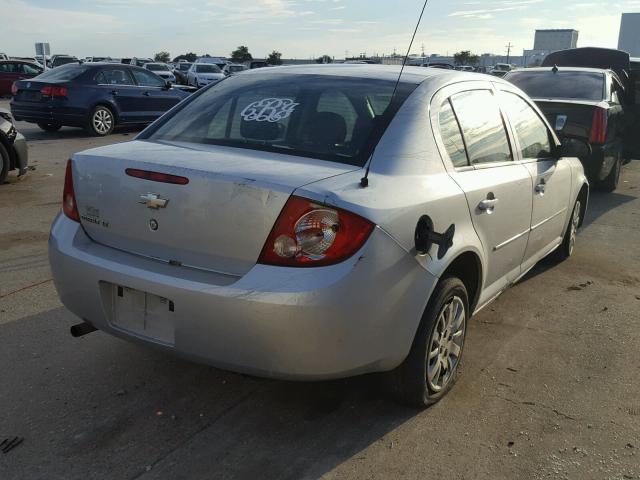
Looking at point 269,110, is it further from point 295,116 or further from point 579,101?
point 579,101

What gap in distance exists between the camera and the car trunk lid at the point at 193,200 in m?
2.62

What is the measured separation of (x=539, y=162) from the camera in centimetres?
436

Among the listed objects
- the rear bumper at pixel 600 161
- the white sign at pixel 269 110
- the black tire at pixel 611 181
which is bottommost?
the black tire at pixel 611 181

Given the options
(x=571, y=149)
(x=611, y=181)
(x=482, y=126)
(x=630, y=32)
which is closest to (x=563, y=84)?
(x=611, y=181)

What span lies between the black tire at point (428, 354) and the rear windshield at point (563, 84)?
6432 mm

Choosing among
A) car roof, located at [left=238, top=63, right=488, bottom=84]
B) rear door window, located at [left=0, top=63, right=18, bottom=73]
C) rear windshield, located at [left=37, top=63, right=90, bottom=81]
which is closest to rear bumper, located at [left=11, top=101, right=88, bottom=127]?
rear windshield, located at [left=37, top=63, right=90, bottom=81]

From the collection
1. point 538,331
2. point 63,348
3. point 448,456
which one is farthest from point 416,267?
point 63,348

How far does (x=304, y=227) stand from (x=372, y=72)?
58.7 inches

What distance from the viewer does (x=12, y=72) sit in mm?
24859

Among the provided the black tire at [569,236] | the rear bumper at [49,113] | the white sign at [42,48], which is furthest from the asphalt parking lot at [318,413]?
the white sign at [42,48]

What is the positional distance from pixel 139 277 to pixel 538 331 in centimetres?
273

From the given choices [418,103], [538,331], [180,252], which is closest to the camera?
[180,252]

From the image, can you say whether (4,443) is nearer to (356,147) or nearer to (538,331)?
(356,147)

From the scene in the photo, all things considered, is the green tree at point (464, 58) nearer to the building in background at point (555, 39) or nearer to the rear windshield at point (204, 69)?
the building in background at point (555, 39)
